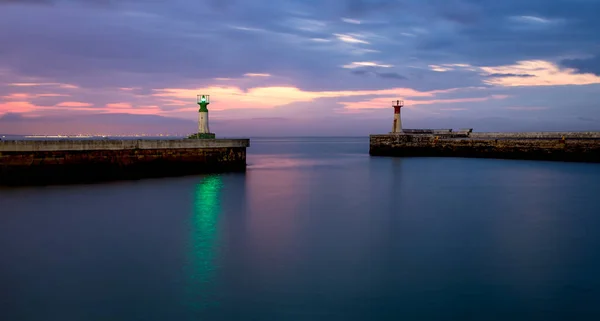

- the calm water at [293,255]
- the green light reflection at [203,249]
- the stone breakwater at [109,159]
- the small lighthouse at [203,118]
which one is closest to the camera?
the calm water at [293,255]

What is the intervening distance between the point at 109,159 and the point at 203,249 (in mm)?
11388

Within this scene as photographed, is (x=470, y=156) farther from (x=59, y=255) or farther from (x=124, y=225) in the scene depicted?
(x=59, y=255)

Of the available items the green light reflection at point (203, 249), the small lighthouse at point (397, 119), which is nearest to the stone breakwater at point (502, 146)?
the small lighthouse at point (397, 119)

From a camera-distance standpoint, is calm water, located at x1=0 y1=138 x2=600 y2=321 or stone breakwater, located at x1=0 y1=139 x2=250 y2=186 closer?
calm water, located at x1=0 y1=138 x2=600 y2=321

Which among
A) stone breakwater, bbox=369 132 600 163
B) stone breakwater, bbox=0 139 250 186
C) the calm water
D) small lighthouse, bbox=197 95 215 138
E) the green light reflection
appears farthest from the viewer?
stone breakwater, bbox=369 132 600 163

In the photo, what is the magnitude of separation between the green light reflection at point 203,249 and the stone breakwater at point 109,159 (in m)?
4.20

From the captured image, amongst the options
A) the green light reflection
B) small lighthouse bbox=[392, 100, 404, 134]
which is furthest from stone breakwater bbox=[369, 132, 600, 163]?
the green light reflection

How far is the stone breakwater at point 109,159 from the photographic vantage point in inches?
652

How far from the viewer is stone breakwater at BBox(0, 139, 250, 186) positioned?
16.6 metres

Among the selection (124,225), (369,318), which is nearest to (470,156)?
(124,225)

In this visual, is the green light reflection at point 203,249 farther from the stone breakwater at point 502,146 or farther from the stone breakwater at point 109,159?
the stone breakwater at point 502,146

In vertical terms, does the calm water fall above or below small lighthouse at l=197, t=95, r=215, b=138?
below

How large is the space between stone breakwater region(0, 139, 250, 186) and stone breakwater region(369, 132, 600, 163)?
18004 mm

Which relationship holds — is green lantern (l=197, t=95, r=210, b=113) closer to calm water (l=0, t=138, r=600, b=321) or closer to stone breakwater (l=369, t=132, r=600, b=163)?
calm water (l=0, t=138, r=600, b=321)
